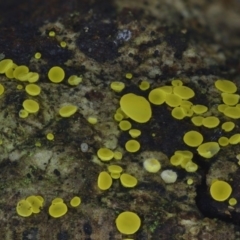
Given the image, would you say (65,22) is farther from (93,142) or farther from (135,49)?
(93,142)

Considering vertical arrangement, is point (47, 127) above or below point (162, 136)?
above

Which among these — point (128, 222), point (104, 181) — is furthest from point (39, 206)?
point (128, 222)

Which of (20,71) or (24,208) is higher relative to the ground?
(20,71)

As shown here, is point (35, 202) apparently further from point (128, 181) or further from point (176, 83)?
point (176, 83)

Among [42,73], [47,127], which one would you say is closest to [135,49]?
[42,73]

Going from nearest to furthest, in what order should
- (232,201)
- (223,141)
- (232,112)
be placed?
(232,201)
(223,141)
(232,112)

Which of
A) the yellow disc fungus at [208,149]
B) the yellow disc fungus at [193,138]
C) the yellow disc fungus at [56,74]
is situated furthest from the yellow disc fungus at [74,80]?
the yellow disc fungus at [208,149]

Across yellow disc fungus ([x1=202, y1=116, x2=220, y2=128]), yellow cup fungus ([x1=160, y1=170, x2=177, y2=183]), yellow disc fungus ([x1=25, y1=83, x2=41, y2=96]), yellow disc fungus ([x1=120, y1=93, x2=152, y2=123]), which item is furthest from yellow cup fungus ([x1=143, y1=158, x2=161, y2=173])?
yellow disc fungus ([x1=25, y1=83, x2=41, y2=96])

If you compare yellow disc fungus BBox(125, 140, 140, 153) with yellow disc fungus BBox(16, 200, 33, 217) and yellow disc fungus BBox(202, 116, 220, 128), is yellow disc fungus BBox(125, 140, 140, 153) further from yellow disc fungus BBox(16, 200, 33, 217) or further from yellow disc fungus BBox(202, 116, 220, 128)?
yellow disc fungus BBox(16, 200, 33, 217)

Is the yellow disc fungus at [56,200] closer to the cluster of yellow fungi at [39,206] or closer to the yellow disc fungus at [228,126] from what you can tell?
the cluster of yellow fungi at [39,206]
